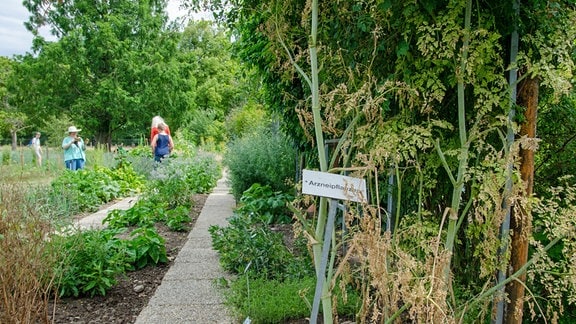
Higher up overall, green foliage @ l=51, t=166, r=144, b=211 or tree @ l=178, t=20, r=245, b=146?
tree @ l=178, t=20, r=245, b=146

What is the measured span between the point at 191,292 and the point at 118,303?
0.56 meters

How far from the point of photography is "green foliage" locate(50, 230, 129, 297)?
3.42 meters

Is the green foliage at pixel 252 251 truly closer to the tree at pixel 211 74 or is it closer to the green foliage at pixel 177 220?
the green foliage at pixel 177 220

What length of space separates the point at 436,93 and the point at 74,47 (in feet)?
76.9

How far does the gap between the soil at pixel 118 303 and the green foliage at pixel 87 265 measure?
0.26 feet

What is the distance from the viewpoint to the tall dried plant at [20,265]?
2400mm

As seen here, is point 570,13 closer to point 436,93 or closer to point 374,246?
point 436,93

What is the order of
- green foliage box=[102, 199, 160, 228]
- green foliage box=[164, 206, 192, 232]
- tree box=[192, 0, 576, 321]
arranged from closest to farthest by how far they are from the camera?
tree box=[192, 0, 576, 321], green foliage box=[102, 199, 160, 228], green foliage box=[164, 206, 192, 232]

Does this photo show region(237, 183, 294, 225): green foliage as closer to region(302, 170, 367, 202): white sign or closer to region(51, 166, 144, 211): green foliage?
region(51, 166, 144, 211): green foliage

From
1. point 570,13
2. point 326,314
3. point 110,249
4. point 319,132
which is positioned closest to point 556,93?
point 570,13

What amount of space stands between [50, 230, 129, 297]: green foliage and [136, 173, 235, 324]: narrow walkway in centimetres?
42

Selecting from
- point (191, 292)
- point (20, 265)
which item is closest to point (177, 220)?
point (191, 292)

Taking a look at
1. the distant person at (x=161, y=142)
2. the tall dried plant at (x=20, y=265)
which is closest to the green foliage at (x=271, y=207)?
the tall dried plant at (x=20, y=265)

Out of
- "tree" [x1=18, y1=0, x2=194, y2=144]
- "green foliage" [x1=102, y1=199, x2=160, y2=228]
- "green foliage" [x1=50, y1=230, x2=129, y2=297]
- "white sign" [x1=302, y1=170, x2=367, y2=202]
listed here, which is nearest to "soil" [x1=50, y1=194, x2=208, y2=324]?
"green foliage" [x1=50, y1=230, x2=129, y2=297]
